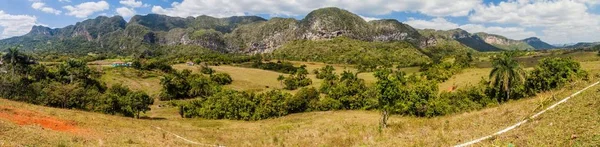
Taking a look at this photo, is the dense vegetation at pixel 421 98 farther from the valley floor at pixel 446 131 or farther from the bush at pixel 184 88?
the bush at pixel 184 88

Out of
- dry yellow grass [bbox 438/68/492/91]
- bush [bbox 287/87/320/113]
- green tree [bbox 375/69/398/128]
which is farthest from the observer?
dry yellow grass [bbox 438/68/492/91]

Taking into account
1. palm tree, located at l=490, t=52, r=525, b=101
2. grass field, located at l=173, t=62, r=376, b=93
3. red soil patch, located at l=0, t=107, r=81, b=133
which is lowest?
grass field, located at l=173, t=62, r=376, b=93

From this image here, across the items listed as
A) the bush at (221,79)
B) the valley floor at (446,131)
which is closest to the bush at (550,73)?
the valley floor at (446,131)

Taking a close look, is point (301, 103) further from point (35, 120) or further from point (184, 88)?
point (35, 120)

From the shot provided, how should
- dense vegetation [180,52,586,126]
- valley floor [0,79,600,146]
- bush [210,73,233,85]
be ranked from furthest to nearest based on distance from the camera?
bush [210,73,233,85] → dense vegetation [180,52,586,126] → valley floor [0,79,600,146]

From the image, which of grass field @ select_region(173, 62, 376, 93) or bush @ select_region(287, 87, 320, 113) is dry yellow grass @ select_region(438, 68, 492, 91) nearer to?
bush @ select_region(287, 87, 320, 113)

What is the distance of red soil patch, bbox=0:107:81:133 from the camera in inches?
1172

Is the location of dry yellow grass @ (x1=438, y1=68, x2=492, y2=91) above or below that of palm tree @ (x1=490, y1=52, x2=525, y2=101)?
below

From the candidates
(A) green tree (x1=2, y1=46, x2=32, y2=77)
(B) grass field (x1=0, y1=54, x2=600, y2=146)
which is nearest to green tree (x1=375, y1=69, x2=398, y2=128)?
(B) grass field (x1=0, y1=54, x2=600, y2=146)

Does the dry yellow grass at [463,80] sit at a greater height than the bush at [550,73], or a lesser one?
lesser

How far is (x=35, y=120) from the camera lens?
3153cm

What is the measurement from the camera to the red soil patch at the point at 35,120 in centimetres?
2977

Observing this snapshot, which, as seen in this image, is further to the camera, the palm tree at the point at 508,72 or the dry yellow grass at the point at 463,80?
the dry yellow grass at the point at 463,80

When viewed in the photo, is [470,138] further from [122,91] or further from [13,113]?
[122,91]
